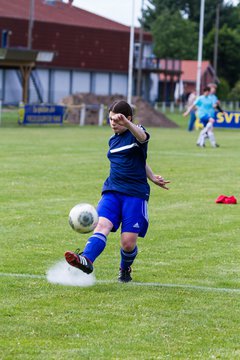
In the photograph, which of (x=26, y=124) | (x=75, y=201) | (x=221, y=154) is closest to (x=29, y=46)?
(x=26, y=124)

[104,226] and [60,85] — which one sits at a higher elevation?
[104,226]

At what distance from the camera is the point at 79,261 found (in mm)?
Answer: 8727

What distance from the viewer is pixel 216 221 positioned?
14.2 m

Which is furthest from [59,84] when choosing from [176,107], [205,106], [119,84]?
[205,106]

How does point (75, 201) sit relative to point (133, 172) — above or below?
below

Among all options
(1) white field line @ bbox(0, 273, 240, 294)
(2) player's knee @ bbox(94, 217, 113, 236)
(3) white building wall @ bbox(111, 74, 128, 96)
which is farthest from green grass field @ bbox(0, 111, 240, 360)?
(3) white building wall @ bbox(111, 74, 128, 96)

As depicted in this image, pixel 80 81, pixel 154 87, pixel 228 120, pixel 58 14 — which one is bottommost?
pixel 154 87

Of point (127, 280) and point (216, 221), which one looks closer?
point (127, 280)

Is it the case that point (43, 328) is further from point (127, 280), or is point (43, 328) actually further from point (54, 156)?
point (54, 156)

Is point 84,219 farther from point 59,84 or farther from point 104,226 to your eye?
point 59,84

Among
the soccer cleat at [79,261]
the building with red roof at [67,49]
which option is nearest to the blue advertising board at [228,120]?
the building with red roof at [67,49]

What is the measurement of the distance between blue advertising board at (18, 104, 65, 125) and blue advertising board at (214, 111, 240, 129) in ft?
27.1

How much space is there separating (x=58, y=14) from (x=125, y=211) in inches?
Result: 2903

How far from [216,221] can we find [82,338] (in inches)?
284
